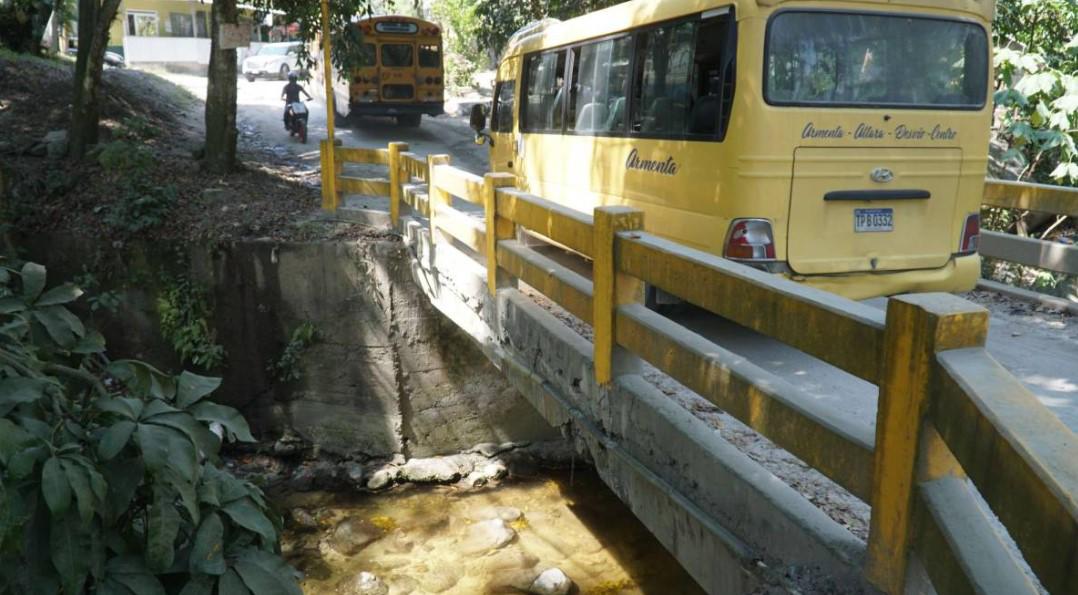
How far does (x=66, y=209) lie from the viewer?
1009 cm

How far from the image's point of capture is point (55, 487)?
242 cm

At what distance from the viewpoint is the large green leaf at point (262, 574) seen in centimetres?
277

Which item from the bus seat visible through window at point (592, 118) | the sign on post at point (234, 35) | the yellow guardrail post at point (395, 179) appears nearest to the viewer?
the bus seat visible through window at point (592, 118)

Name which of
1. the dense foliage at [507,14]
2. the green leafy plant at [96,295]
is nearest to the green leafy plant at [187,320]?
the green leafy plant at [96,295]

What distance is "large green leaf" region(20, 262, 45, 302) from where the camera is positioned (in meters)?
3.05

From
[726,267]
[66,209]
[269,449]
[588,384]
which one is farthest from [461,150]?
[726,267]

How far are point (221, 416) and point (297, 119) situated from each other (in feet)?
49.3

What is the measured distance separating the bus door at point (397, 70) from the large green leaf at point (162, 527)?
17245 mm

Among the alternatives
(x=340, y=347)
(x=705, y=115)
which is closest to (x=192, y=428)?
(x=705, y=115)

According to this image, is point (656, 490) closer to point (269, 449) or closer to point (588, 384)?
point (588, 384)

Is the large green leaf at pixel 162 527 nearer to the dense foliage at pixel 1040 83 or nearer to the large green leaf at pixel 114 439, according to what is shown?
the large green leaf at pixel 114 439

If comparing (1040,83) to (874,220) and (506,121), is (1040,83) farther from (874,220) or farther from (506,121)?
(506,121)

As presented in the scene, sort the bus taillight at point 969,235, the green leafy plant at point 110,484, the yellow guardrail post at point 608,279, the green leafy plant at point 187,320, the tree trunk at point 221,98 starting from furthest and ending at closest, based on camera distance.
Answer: the tree trunk at point 221,98 < the green leafy plant at point 187,320 < the bus taillight at point 969,235 < the yellow guardrail post at point 608,279 < the green leafy plant at point 110,484

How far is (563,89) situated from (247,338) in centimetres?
423
